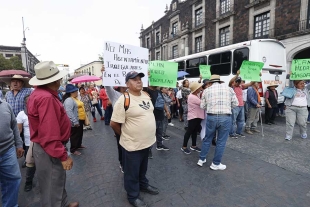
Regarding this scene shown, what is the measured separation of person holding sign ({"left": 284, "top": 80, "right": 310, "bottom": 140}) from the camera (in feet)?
16.5

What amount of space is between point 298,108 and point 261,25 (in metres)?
13.4

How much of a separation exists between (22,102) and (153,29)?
3211 centimetres

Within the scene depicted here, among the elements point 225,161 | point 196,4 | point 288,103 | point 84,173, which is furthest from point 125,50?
point 196,4

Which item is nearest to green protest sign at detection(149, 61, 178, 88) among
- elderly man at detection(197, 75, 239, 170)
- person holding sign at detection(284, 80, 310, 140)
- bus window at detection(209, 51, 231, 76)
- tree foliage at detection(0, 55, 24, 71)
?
elderly man at detection(197, 75, 239, 170)

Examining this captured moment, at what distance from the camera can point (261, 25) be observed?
50.8 feet

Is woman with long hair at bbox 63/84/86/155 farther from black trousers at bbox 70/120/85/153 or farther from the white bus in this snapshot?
the white bus

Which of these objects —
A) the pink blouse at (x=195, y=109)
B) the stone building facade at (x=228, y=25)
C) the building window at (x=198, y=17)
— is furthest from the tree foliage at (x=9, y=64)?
the pink blouse at (x=195, y=109)

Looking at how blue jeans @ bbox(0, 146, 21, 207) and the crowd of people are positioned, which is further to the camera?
blue jeans @ bbox(0, 146, 21, 207)

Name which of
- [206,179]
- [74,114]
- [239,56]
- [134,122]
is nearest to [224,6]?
[239,56]

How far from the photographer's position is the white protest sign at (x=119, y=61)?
3.18m

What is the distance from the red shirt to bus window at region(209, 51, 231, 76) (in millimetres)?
8658

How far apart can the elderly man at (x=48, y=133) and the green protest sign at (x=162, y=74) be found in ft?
7.07

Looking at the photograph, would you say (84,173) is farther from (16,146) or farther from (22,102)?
(22,102)

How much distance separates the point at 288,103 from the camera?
5.18 meters
